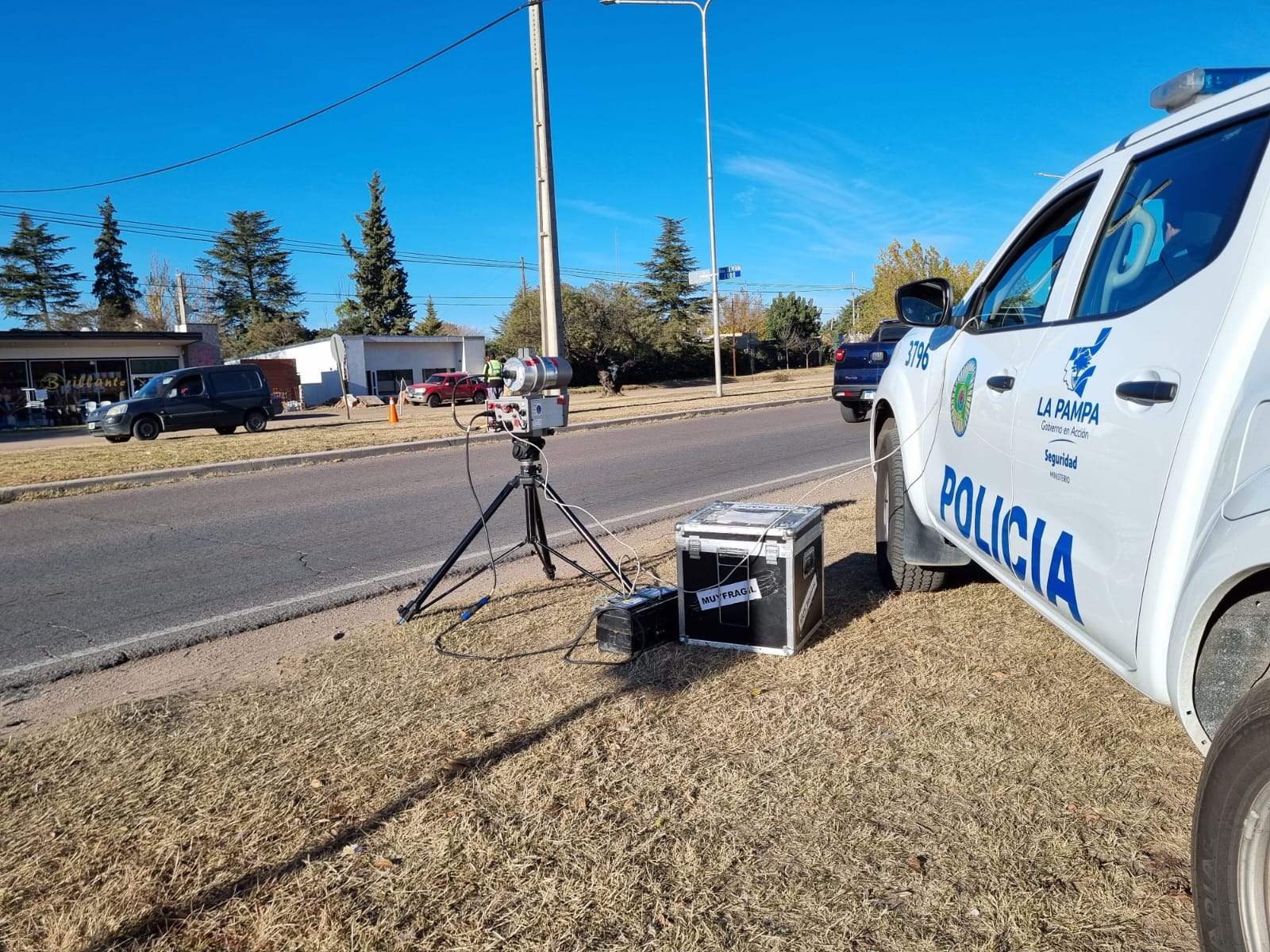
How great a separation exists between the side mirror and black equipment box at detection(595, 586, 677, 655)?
1.71m

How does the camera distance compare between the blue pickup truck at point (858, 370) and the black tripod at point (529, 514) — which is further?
the blue pickup truck at point (858, 370)

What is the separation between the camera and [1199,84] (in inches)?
96.0

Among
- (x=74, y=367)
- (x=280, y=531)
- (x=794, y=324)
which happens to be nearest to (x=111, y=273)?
(x=74, y=367)

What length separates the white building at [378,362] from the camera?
44719 mm

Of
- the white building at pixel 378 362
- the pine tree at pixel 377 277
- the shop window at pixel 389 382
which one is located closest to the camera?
the white building at pixel 378 362

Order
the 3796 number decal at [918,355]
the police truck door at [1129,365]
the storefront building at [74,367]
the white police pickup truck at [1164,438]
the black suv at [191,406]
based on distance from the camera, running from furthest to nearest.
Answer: the storefront building at [74,367] < the black suv at [191,406] < the 3796 number decal at [918,355] < the police truck door at [1129,365] < the white police pickup truck at [1164,438]

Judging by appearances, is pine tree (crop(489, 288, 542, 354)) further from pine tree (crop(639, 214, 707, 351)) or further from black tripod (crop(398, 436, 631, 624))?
black tripod (crop(398, 436, 631, 624))

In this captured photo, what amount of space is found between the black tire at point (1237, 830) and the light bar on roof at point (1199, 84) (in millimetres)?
1679

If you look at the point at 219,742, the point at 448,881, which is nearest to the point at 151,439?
the point at 219,742

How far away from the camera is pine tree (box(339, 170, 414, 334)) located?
201ft

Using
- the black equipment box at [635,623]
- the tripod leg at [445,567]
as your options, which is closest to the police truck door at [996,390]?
the black equipment box at [635,623]

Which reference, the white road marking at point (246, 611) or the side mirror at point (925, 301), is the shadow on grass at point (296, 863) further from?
the white road marking at point (246, 611)

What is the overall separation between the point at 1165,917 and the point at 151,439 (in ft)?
69.7

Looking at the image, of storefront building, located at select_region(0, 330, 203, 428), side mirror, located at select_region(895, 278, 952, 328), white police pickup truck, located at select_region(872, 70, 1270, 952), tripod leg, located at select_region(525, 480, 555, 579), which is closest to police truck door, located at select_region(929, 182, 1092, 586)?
white police pickup truck, located at select_region(872, 70, 1270, 952)
